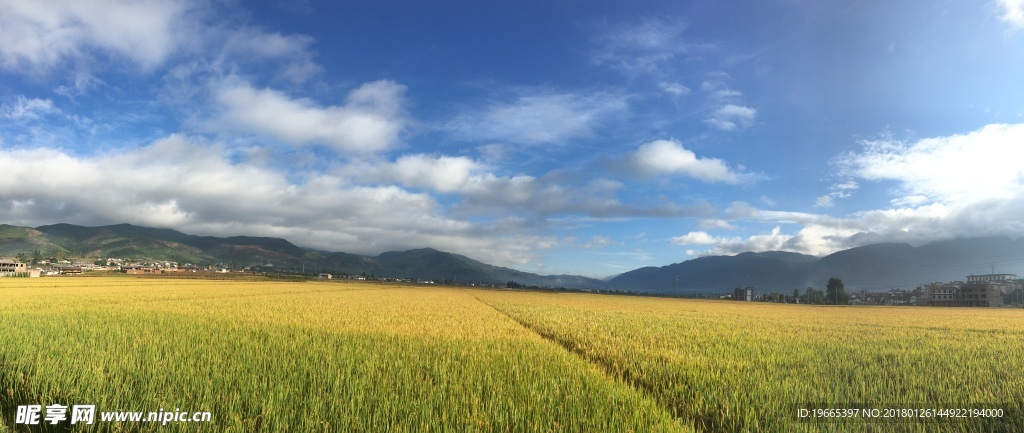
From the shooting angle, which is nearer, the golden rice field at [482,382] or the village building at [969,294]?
the golden rice field at [482,382]

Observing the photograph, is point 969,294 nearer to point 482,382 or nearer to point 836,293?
point 836,293

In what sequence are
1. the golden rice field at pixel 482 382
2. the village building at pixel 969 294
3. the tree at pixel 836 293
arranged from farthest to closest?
the tree at pixel 836 293
the village building at pixel 969 294
the golden rice field at pixel 482 382

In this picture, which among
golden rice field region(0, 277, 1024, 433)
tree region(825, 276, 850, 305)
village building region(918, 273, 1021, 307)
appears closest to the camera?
golden rice field region(0, 277, 1024, 433)

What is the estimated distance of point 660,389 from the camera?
7.07 metres

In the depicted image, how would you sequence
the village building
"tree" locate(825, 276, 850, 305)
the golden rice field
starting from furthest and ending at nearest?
"tree" locate(825, 276, 850, 305) → the village building → the golden rice field

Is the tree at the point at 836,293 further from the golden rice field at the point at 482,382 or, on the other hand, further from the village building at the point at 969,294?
the golden rice field at the point at 482,382

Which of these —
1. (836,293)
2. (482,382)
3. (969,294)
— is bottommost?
(836,293)

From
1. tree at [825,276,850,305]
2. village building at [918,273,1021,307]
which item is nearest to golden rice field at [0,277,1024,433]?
tree at [825,276,850,305]

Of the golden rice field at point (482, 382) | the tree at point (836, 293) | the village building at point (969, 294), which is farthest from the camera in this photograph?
the tree at point (836, 293)

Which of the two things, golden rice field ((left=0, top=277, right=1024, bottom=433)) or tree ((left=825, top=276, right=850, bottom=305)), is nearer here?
golden rice field ((left=0, top=277, right=1024, bottom=433))

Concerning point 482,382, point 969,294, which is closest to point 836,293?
point 969,294

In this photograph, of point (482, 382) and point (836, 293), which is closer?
point (482, 382)

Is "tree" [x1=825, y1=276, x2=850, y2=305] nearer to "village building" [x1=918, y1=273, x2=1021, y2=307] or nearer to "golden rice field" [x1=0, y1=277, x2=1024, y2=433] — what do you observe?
"village building" [x1=918, y1=273, x2=1021, y2=307]

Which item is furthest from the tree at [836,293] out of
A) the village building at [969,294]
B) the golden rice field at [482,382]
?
the golden rice field at [482,382]
